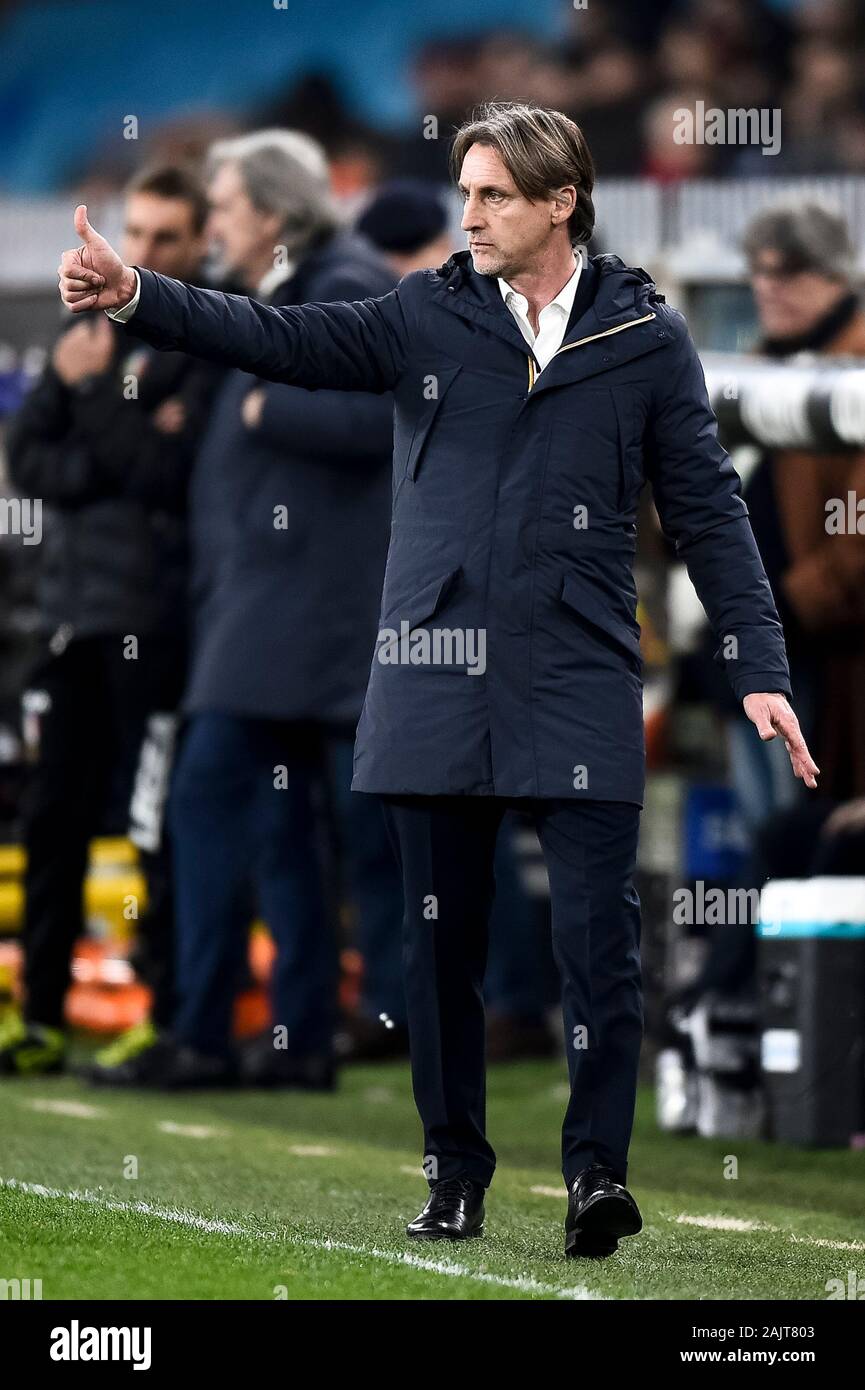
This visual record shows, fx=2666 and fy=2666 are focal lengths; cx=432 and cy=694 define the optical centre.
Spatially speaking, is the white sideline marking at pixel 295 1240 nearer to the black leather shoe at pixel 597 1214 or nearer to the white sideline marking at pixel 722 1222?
the black leather shoe at pixel 597 1214

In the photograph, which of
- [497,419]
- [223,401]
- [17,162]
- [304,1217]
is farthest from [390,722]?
[17,162]

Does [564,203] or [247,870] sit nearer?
[564,203]

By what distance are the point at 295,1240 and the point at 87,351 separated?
3.42 metres

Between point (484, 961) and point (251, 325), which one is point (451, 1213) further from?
point (251, 325)

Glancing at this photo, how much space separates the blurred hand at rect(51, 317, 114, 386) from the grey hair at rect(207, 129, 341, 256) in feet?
1.82

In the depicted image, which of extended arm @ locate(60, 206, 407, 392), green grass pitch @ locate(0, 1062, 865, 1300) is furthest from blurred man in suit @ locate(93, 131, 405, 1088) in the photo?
extended arm @ locate(60, 206, 407, 392)

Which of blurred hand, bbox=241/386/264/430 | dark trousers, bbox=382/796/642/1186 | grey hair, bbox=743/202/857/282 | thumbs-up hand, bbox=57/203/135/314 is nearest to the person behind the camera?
thumbs-up hand, bbox=57/203/135/314

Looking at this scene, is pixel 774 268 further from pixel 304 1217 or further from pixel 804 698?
pixel 304 1217

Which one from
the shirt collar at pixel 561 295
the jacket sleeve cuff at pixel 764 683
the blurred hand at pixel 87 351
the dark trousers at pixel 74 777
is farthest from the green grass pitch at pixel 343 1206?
the blurred hand at pixel 87 351

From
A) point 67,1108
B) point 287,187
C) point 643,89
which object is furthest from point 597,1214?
point 643,89

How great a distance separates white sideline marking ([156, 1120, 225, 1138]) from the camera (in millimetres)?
6074

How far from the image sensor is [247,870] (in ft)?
24.0

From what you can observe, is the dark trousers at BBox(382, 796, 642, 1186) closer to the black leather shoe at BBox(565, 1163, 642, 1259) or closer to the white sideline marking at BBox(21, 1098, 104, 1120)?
the black leather shoe at BBox(565, 1163, 642, 1259)

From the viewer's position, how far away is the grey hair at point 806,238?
7367 millimetres
